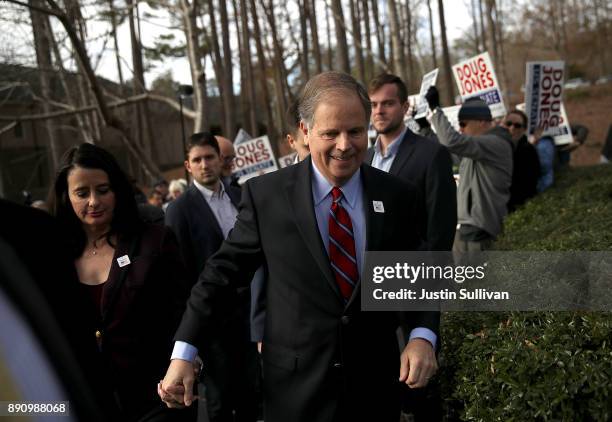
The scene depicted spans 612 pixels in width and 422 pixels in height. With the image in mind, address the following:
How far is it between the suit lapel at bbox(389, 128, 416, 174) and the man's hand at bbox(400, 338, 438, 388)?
80.1 inches

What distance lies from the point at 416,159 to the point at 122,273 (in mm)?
2147

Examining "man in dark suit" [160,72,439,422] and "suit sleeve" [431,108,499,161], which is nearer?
"man in dark suit" [160,72,439,422]

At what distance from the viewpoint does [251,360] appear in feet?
14.3

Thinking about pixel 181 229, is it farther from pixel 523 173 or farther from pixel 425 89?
pixel 425 89

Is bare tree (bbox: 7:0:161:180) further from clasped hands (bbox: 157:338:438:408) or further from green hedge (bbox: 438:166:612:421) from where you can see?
green hedge (bbox: 438:166:612:421)

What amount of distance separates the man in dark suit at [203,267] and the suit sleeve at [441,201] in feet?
4.46

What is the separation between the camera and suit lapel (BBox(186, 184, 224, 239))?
4355 mm

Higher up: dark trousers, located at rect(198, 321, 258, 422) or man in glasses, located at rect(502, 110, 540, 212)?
man in glasses, located at rect(502, 110, 540, 212)

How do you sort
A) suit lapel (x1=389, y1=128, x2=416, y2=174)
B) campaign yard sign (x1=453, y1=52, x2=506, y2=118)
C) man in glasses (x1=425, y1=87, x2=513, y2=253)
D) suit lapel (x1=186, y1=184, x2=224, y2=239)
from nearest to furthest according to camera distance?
suit lapel (x1=389, y1=128, x2=416, y2=174), suit lapel (x1=186, y1=184, x2=224, y2=239), man in glasses (x1=425, y1=87, x2=513, y2=253), campaign yard sign (x1=453, y1=52, x2=506, y2=118)

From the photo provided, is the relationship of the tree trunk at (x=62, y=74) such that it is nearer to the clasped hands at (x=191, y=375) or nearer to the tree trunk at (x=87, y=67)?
the tree trunk at (x=87, y=67)

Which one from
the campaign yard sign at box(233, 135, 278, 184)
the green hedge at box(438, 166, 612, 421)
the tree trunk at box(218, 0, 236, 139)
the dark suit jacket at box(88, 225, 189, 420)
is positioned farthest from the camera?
the tree trunk at box(218, 0, 236, 139)

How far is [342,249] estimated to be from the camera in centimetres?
226

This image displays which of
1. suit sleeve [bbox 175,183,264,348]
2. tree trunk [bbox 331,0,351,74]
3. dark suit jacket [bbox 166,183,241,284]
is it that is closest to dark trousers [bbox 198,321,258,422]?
dark suit jacket [bbox 166,183,241,284]

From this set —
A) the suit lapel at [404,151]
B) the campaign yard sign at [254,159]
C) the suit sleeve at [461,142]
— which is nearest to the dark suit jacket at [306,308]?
the suit lapel at [404,151]
